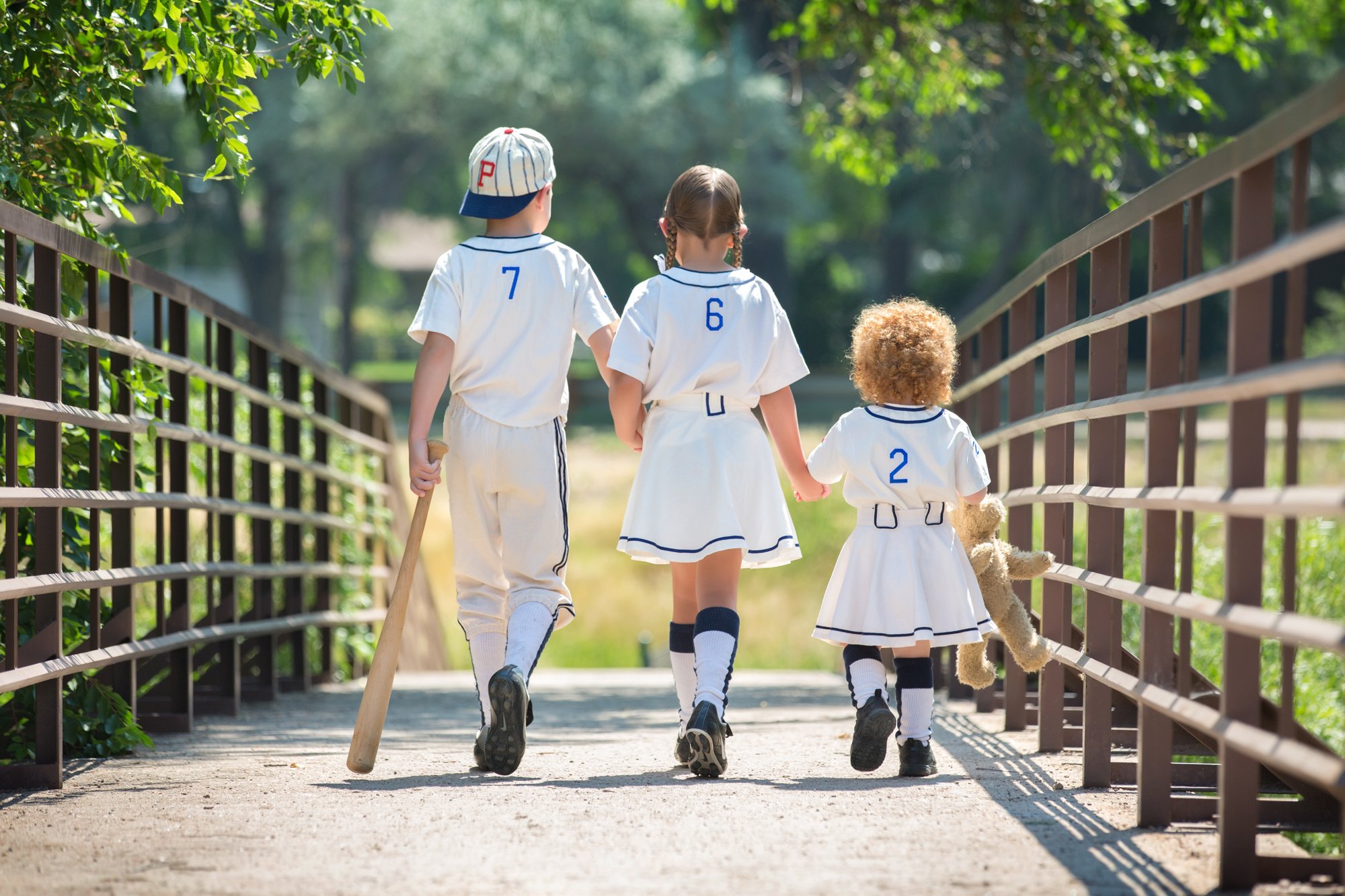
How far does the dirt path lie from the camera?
2777mm

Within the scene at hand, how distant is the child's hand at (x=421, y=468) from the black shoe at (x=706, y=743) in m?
0.95

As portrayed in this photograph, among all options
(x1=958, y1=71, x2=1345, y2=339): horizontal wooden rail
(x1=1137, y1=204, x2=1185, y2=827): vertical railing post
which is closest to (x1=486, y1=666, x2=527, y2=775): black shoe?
(x1=1137, y1=204, x2=1185, y2=827): vertical railing post

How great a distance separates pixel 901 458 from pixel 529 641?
1130 millimetres

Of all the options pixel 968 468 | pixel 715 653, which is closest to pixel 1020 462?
pixel 968 468

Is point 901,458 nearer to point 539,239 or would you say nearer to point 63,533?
point 539,239

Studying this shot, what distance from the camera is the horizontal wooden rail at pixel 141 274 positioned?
12.3 ft

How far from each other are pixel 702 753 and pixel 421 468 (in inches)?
42.1

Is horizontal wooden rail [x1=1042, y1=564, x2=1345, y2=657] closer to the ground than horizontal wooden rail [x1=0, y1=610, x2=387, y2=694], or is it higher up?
higher up

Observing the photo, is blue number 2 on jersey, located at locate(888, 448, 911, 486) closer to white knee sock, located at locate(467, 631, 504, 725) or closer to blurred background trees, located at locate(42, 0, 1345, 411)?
white knee sock, located at locate(467, 631, 504, 725)

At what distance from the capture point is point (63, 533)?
448 cm

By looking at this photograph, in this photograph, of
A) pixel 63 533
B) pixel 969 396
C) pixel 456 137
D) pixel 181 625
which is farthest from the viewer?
pixel 456 137

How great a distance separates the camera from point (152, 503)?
4.93 metres

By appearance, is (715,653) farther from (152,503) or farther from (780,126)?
(780,126)

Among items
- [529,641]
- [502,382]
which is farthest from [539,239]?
[529,641]
